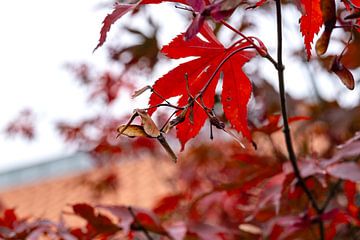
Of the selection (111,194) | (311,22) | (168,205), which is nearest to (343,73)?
(311,22)

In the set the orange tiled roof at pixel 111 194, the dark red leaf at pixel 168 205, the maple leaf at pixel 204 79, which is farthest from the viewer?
the orange tiled roof at pixel 111 194

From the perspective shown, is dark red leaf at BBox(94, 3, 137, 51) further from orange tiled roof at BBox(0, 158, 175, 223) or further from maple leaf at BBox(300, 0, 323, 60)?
orange tiled roof at BBox(0, 158, 175, 223)

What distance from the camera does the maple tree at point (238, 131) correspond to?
0.65 m

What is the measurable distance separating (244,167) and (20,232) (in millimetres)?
530

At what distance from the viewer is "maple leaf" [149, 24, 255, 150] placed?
716 millimetres

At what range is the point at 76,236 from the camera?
3.67 ft

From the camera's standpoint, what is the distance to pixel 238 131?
0.75 meters

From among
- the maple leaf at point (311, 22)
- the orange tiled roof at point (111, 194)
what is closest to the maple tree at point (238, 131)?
the maple leaf at point (311, 22)

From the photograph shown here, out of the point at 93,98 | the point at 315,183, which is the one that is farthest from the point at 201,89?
the point at 93,98

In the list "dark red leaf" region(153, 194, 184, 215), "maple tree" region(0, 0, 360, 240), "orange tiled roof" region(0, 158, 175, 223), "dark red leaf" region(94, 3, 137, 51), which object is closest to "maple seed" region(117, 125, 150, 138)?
"maple tree" region(0, 0, 360, 240)

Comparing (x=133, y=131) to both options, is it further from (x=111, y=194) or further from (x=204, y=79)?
(x=111, y=194)

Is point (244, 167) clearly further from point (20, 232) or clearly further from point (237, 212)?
point (20, 232)

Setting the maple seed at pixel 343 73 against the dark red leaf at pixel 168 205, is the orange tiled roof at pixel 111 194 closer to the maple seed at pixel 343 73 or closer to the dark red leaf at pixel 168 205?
the dark red leaf at pixel 168 205

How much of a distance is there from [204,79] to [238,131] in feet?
0.24
